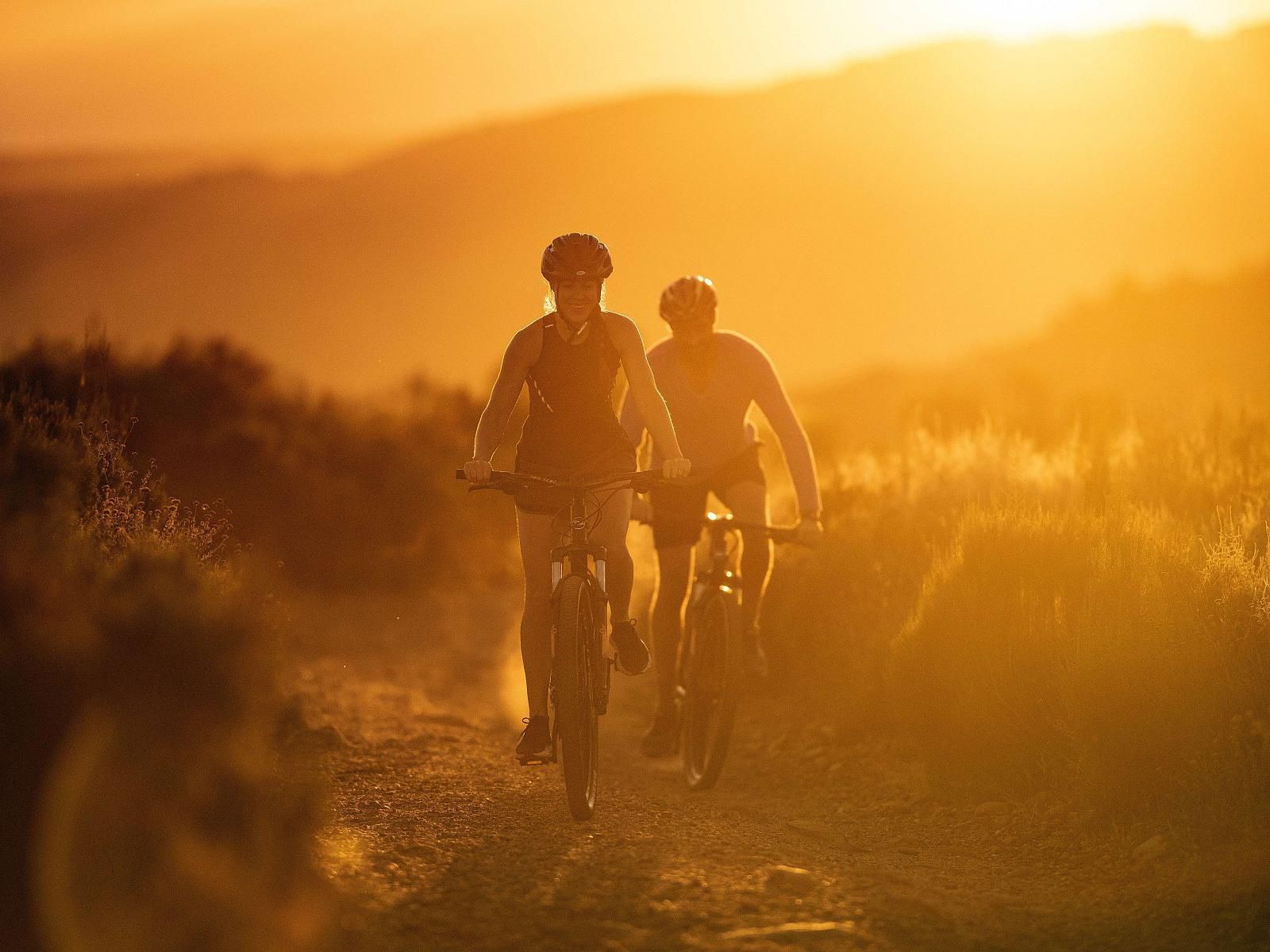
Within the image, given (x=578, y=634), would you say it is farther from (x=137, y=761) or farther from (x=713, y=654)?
(x=137, y=761)

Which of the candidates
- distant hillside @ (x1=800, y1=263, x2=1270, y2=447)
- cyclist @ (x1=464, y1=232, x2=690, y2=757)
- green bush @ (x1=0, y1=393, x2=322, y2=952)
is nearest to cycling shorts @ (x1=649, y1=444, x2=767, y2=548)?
cyclist @ (x1=464, y1=232, x2=690, y2=757)

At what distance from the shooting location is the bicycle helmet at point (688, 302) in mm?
7426

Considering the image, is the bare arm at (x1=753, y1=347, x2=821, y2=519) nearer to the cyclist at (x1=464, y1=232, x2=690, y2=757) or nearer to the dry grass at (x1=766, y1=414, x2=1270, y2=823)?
the cyclist at (x1=464, y1=232, x2=690, y2=757)

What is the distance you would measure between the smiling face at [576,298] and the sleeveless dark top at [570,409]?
3.2 inches

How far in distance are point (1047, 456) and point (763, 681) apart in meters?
4.53

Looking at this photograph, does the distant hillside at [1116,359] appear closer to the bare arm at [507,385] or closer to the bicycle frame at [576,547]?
the bare arm at [507,385]

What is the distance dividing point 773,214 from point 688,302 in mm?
116138

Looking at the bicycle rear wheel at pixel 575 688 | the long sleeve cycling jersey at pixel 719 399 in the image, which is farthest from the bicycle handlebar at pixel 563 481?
the long sleeve cycling jersey at pixel 719 399

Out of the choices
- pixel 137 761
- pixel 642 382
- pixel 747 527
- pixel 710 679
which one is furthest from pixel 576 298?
pixel 137 761

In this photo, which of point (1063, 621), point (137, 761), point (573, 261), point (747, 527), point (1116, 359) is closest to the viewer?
point (137, 761)

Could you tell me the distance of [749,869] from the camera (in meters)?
5.48

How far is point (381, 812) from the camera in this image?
6.24 m

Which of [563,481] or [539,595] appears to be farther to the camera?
[539,595]

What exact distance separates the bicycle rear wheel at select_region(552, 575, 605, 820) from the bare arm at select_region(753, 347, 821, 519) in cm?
161
